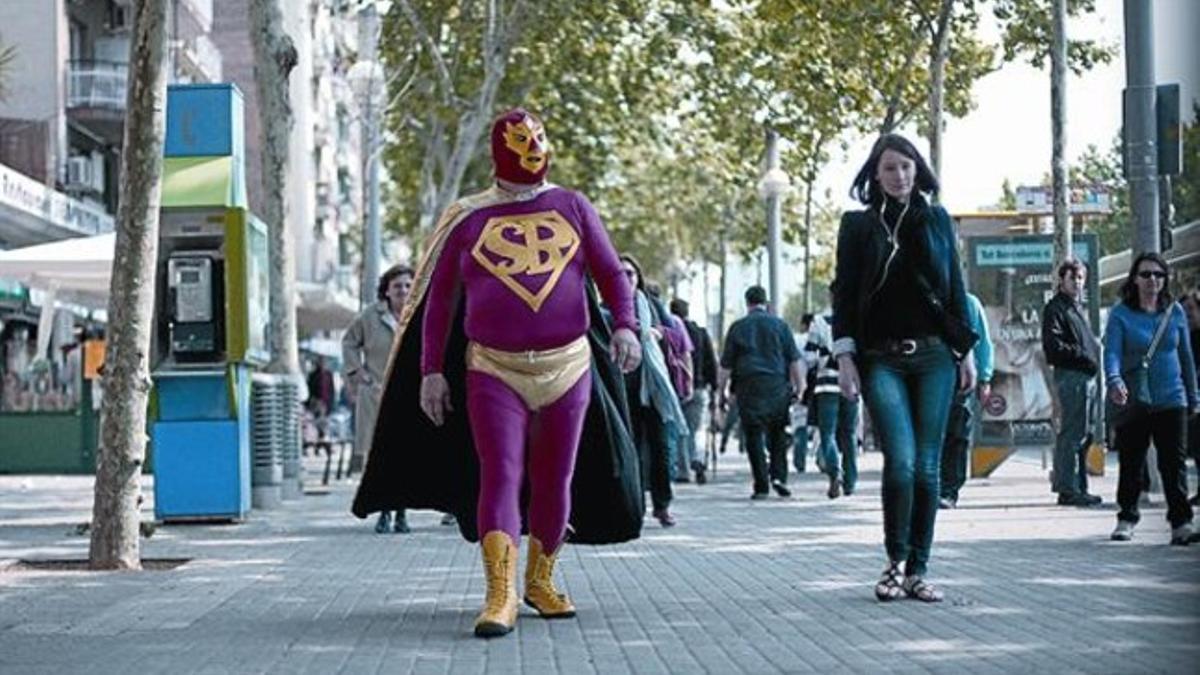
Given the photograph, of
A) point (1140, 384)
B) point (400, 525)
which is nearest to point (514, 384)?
point (1140, 384)

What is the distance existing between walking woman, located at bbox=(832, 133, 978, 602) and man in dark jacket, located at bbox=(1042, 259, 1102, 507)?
718 centimetres

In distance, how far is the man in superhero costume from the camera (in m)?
9.97

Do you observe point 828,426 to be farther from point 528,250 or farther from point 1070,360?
point 528,250

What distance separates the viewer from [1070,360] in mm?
18047

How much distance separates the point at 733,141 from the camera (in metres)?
46.7

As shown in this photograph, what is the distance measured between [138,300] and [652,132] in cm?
3520

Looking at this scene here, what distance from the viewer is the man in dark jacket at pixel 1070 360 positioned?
59.0ft

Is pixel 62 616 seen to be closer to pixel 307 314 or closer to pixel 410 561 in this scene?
pixel 410 561

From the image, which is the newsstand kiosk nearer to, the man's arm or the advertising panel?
the man's arm

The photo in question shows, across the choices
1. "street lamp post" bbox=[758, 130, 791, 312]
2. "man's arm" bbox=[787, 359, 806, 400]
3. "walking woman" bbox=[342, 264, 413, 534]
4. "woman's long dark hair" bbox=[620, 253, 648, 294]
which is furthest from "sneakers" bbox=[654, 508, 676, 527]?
"street lamp post" bbox=[758, 130, 791, 312]

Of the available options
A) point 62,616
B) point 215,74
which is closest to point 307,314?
point 215,74

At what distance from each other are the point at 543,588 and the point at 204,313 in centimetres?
968

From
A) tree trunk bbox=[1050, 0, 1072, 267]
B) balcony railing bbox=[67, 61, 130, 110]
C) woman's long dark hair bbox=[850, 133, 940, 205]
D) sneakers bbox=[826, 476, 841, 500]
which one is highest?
balcony railing bbox=[67, 61, 130, 110]

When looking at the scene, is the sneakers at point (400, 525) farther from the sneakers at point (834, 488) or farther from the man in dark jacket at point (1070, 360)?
the sneakers at point (834, 488)
